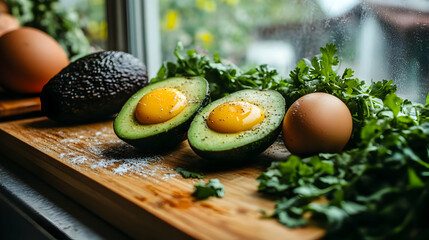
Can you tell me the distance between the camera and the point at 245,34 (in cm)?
136

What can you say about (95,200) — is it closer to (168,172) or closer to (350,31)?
(168,172)

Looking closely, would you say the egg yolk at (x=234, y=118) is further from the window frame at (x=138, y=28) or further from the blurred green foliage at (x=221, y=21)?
the window frame at (x=138, y=28)

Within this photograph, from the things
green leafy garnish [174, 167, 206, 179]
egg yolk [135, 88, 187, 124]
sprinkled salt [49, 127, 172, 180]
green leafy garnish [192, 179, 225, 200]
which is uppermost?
egg yolk [135, 88, 187, 124]

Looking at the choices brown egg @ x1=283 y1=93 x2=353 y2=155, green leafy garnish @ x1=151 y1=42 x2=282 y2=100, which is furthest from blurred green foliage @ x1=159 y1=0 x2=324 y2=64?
brown egg @ x1=283 y1=93 x2=353 y2=155

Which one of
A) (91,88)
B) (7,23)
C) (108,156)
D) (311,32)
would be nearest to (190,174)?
(108,156)

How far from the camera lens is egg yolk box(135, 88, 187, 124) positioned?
84 centimetres

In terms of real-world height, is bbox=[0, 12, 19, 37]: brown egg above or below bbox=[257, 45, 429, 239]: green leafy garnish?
above

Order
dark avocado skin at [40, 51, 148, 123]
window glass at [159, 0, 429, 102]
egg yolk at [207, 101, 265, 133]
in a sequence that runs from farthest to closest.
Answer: dark avocado skin at [40, 51, 148, 123] → window glass at [159, 0, 429, 102] → egg yolk at [207, 101, 265, 133]

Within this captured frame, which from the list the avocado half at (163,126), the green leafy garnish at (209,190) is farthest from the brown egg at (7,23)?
the green leafy garnish at (209,190)

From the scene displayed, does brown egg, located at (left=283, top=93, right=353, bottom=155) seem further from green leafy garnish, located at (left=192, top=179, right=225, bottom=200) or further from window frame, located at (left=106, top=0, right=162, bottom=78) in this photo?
window frame, located at (left=106, top=0, right=162, bottom=78)

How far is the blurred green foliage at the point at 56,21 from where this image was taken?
171cm

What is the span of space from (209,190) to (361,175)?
0.24m

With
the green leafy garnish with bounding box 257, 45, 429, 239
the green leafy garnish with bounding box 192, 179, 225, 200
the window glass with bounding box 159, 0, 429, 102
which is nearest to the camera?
the green leafy garnish with bounding box 257, 45, 429, 239

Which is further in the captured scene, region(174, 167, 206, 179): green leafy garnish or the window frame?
the window frame
